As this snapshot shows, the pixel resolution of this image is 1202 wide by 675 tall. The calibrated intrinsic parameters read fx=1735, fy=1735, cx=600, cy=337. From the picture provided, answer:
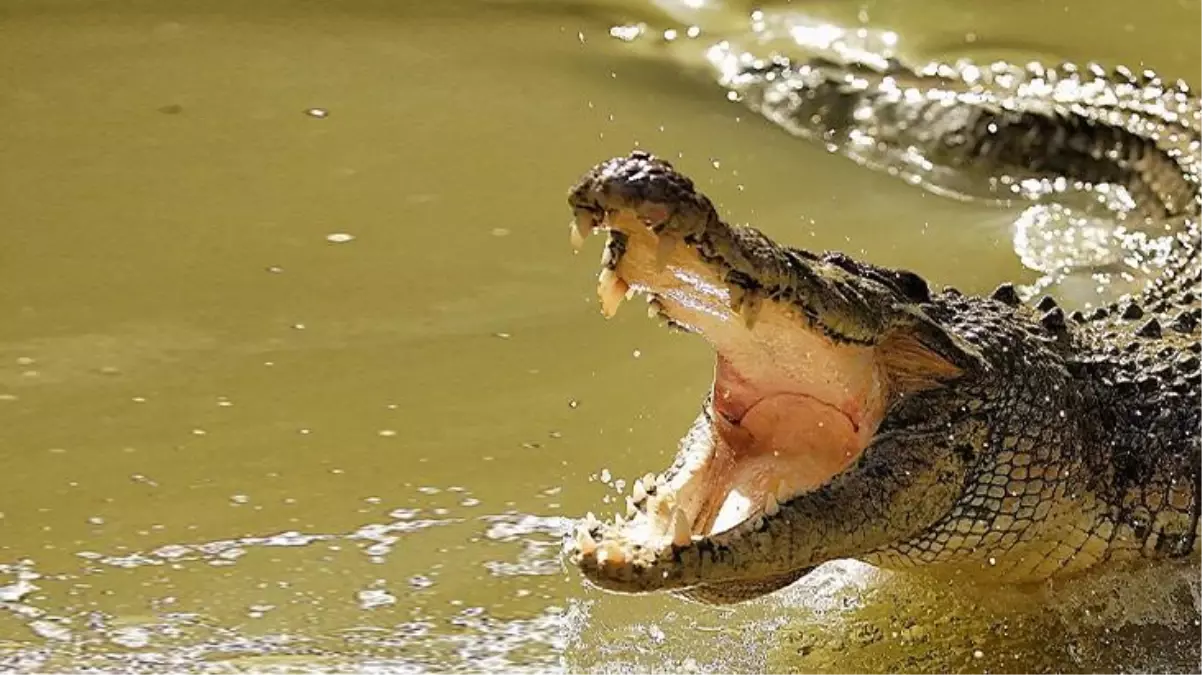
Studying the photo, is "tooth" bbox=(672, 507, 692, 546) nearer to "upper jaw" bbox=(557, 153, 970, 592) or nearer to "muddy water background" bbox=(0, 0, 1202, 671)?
"upper jaw" bbox=(557, 153, 970, 592)

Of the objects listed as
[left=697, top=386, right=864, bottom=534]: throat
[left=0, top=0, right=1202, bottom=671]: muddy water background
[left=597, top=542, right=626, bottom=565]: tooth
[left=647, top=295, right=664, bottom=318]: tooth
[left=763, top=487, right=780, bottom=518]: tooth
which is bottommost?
[left=0, top=0, right=1202, bottom=671]: muddy water background

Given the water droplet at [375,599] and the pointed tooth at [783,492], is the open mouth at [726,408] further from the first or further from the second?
the water droplet at [375,599]

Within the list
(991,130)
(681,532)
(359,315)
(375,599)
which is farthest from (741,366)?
(991,130)

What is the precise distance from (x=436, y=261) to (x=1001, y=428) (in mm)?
2132

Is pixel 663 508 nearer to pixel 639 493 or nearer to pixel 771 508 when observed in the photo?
pixel 639 493

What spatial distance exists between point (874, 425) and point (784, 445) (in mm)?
232

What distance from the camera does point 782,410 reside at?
3.49 meters

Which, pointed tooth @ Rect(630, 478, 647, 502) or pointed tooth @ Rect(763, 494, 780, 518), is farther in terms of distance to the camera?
pointed tooth @ Rect(630, 478, 647, 502)

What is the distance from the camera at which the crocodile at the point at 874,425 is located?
2977mm

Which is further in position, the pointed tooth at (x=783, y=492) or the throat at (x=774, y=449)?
the throat at (x=774, y=449)

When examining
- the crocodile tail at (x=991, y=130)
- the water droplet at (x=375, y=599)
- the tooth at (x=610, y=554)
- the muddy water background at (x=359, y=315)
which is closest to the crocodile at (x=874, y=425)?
the tooth at (x=610, y=554)

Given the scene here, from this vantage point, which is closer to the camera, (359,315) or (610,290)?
(610,290)

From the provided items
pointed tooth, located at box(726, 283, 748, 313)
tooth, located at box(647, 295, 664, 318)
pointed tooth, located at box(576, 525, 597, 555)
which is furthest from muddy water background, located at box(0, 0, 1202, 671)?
pointed tooth, located at box(726, 283, 748, 313)

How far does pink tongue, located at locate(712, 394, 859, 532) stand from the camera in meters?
3.43
